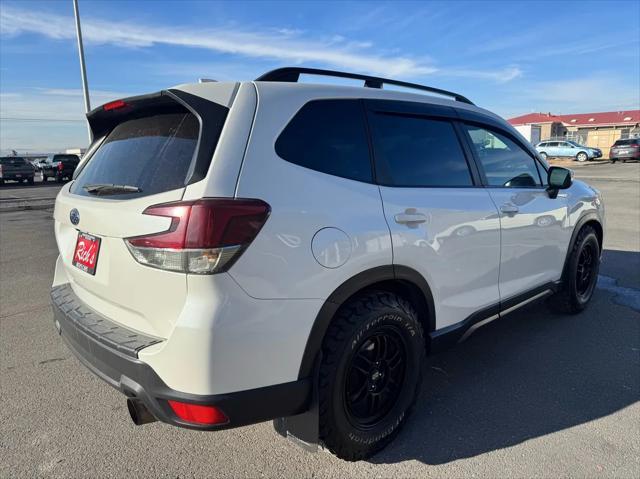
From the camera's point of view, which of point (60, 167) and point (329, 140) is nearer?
point (329, 140)

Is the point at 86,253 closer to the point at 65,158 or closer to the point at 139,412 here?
the point at 139,412

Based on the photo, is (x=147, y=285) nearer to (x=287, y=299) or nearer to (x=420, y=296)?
(x=287, y=299)

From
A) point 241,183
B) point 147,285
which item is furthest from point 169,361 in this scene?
point 241,183

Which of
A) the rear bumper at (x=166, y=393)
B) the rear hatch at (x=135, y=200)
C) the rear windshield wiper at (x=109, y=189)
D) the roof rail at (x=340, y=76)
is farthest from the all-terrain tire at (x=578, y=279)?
the rear windshield wiper at (x=109, y=189)

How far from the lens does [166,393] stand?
191 cm

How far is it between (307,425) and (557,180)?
9.29 feet

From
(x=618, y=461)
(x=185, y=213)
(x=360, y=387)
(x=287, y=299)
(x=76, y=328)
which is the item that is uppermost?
(x=185, y=213)

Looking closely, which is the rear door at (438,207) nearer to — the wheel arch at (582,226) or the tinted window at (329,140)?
the tinted window at (329,140)

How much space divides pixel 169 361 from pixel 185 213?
60 cm

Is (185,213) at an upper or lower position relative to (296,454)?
upper

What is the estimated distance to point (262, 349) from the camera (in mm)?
1920

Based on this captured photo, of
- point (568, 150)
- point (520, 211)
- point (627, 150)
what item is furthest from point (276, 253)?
point (568, 150)

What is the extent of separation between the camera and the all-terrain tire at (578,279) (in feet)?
13.8

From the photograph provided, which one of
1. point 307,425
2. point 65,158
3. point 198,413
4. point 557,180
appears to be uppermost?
point 65,158
